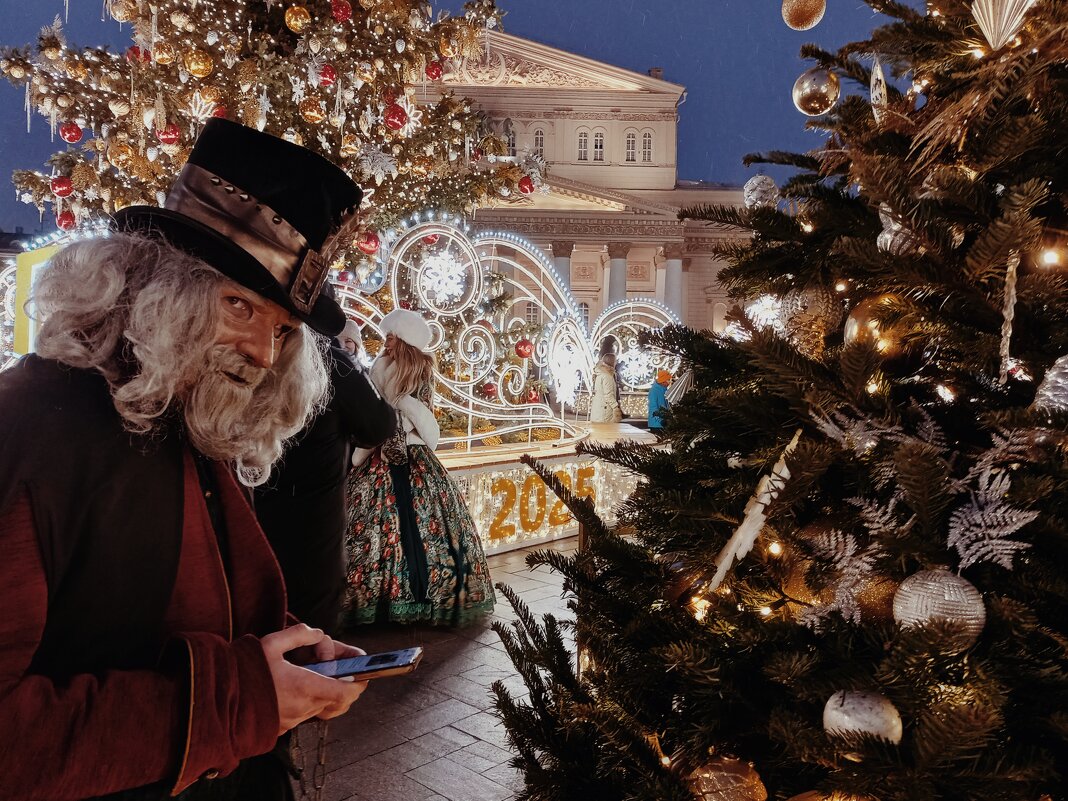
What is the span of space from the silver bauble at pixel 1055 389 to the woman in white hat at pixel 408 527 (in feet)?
11.5

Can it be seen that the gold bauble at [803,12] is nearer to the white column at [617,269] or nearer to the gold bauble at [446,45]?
the gold bauble at [446,45]

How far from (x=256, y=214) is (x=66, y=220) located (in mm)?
6261

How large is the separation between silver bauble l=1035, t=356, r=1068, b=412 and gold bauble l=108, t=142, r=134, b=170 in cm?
606

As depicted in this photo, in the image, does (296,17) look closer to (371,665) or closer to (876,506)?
(371,665)

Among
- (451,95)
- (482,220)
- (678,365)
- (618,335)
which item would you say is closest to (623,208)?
(482,220)

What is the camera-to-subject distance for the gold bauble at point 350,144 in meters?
5.45

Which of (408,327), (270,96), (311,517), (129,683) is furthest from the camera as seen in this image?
(270,96)

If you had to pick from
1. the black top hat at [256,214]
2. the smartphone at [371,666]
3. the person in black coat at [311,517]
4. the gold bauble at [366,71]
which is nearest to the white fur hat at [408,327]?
the person in black coat at [311,517]

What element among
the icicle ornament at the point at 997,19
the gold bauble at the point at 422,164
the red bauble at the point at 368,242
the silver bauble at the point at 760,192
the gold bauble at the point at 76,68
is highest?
the gold bauble at the point at 76,68

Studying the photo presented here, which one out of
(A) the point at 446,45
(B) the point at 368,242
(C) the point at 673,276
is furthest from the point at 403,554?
(C) the point at 673,276

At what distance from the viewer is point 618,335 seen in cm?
893

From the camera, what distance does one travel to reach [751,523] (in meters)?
1.17

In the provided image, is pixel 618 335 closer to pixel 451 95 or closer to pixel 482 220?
pixel 451 95

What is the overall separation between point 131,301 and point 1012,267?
1282 mm
